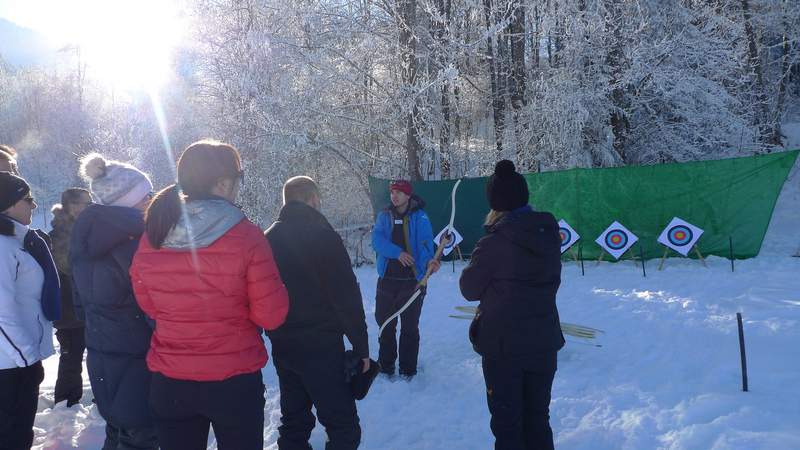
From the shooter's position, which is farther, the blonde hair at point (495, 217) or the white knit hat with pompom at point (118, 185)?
the blonde hair at point (495, 217)

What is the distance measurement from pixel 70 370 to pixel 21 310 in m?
2.02

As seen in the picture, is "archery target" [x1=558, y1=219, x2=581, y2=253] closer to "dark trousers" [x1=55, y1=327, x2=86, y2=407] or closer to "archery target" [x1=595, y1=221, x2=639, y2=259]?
"archery target" [x1=595, y1=221, x2=639, y2=259]

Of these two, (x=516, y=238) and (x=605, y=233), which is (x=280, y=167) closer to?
(x=605, y=233)

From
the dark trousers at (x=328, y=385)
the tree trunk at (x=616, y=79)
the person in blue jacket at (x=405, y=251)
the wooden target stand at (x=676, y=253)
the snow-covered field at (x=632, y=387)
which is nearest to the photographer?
the dark trousers at (x=328, y=385)

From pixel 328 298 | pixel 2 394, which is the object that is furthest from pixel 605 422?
pixel 2 394

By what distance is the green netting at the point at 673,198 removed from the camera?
916cm

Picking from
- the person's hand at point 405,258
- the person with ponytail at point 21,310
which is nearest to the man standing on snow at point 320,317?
the person with ponytail at point 21,310

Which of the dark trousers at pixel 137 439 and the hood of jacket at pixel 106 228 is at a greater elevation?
the hood of jacket at pixel 106 228

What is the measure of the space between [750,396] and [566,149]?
334 inches

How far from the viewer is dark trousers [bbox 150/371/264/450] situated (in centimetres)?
216

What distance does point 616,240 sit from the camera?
32.1 feet

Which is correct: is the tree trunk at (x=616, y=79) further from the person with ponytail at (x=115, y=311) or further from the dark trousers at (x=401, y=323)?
the person with ponytail at (x=115, y=311)

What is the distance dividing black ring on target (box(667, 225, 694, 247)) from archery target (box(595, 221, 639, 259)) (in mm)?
540

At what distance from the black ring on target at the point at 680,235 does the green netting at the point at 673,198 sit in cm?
24
